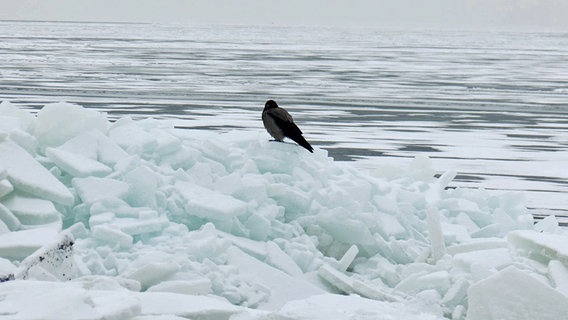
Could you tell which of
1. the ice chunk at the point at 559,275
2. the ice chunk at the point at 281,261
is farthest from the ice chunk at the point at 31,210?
the ice chunk at the point at 559,275

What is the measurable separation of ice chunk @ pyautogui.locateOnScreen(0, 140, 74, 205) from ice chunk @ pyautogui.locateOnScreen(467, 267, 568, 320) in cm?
273

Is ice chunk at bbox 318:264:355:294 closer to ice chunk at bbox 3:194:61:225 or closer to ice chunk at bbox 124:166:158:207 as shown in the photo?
ice chunk at bbox 124:166:158:207

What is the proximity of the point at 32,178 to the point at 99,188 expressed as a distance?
468 mm

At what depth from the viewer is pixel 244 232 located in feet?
24.2

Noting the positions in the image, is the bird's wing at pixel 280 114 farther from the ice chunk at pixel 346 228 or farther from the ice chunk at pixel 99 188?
the ice chunk at pixel 99 188

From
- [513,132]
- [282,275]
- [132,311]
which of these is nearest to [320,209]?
[282,275]

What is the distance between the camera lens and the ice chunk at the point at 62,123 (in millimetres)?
8070

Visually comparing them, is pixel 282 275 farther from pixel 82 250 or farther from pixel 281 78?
pixel 281 78

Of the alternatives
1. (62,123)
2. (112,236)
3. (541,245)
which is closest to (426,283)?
(541,245)

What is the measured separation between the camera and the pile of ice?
5.64 m

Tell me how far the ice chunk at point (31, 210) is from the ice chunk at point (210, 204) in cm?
89

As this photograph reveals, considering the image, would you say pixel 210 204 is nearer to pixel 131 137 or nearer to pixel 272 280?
pixel 272 280

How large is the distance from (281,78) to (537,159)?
18.3 metres

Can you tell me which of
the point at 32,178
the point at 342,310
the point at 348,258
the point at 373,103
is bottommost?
the point at 373,103
